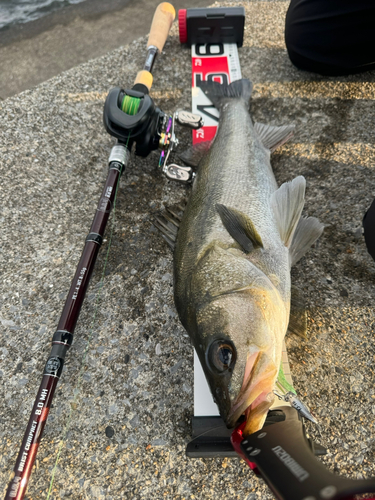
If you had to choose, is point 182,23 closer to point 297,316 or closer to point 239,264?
point 239,264

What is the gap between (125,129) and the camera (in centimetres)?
232

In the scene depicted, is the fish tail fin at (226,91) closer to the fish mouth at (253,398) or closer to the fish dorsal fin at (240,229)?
the fish dorsal fin at (240,229)

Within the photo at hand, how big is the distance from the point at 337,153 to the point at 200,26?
2.11 metres

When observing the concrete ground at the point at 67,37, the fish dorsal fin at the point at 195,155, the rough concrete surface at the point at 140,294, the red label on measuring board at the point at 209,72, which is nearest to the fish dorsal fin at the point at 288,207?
→ the rough concrete surface at the point at 140,294

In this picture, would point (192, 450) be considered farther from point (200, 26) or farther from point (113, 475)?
point (200, 26)

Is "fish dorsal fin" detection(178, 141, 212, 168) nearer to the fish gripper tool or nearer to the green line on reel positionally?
the green line on reel

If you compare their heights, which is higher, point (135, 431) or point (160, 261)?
point (160, 261)

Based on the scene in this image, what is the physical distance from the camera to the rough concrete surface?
1948 mm

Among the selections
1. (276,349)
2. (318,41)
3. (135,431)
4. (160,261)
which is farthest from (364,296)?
(318,41)

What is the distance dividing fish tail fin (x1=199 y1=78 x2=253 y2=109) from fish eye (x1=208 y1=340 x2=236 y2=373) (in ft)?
7.17

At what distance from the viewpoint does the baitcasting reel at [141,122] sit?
7.54 ft

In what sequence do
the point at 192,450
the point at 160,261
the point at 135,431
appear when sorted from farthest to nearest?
the point at 160,261 → the point at 135,431 → the point at 192,450

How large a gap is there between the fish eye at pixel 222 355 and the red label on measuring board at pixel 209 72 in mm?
2106

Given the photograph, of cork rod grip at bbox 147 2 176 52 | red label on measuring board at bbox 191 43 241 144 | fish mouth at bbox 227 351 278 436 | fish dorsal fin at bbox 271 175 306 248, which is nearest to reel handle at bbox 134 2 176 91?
cork rod grip at bbox 147 2 176 52
